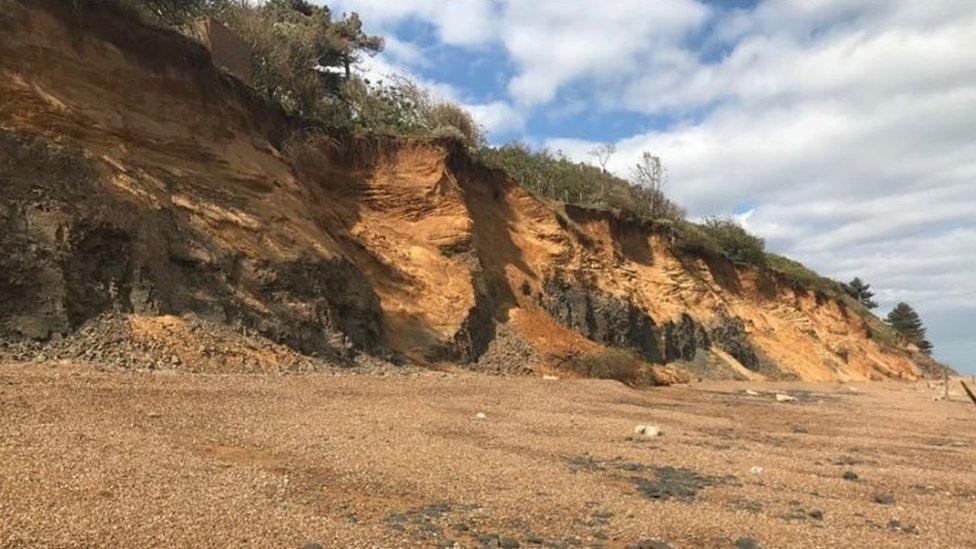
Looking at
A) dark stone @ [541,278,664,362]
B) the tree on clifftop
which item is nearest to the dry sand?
dark stone @ [541,278,664,362]

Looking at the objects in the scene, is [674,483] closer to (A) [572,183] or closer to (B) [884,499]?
(B) [884,499]

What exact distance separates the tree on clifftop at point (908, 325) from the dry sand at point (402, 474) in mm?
63965

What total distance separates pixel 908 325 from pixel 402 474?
75.5m

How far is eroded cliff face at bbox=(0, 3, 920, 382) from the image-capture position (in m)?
13.0

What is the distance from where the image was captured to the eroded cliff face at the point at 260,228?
42.6ft

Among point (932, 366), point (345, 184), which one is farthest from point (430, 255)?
point (932, 366)

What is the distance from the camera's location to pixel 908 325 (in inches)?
2785

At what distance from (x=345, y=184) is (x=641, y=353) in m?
14.4

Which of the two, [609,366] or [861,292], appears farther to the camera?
[861,292]

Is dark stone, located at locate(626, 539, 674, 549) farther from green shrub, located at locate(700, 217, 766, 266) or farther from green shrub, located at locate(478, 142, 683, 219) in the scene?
green shrub, located at locate(700, 217, 766, 266)

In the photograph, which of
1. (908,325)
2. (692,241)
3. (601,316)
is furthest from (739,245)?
(908,325)

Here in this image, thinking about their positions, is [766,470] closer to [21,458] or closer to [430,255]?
[21,458]

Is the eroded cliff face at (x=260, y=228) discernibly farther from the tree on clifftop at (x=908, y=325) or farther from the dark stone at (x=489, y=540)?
the tree on clifftop at (x=908, y=325)

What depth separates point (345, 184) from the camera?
2366 cm
